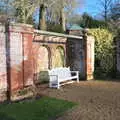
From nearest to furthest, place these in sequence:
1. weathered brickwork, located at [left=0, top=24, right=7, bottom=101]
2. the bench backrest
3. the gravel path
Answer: the gravel path
weathered brickwork, located at [left=0, top=24, right=7, bottom=101]
the bench backrest

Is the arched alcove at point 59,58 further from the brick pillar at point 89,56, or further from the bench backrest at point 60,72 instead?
the brick pillar at point 89,56

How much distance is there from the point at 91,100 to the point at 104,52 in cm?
918

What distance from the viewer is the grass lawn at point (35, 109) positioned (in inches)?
368

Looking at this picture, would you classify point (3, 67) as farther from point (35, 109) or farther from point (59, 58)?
point (59, 58)

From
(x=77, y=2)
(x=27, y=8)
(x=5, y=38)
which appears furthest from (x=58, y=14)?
(x=5, y=38)

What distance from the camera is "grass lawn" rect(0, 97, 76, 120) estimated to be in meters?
9.34

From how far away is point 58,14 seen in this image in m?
28.6

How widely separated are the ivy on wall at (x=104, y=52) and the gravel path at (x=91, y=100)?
4.33 m

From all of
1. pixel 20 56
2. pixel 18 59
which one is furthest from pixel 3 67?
pixel 20 56

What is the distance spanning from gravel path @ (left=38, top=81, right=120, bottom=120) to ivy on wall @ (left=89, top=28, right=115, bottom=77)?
433 cm

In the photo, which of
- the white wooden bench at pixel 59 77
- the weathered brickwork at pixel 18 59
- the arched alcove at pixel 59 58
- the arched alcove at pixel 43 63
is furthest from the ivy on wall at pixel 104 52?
the weathered brickwork at pixel 18 59

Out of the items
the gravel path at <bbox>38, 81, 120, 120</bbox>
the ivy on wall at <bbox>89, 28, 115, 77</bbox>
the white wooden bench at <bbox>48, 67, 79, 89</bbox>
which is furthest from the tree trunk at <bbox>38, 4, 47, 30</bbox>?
Answer: the gravel path at <bbox>38, 81, 120, 120</bbox>

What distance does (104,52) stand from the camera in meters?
20.9

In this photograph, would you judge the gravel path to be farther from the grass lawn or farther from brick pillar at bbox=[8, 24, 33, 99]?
brick pillar at bbox=[8, 24, 33, 99]
